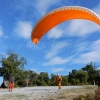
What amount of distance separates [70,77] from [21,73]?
13.3 m

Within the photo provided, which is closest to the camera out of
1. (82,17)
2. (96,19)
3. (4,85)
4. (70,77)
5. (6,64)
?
(96,19)

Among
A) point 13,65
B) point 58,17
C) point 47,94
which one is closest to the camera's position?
point 58,17

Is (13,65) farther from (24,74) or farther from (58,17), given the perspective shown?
(58,17)

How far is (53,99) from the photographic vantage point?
14320mm

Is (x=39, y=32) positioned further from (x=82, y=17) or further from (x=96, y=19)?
(x=96, y=19)

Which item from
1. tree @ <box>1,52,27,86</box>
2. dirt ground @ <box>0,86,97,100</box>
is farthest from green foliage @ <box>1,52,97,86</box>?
dirt ground @ <box>0,86,97,100</box>

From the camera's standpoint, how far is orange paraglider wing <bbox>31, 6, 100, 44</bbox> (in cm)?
1307

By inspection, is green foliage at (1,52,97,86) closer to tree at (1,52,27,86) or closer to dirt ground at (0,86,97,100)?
tree at (1,52,27,86)

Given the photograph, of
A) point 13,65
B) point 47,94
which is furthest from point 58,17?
point 13,65

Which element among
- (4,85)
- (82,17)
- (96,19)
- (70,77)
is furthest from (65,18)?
(70,77)

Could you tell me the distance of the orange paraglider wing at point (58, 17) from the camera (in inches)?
515

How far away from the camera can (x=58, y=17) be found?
46.9 feet

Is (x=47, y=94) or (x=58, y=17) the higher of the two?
(x=58, y=17)

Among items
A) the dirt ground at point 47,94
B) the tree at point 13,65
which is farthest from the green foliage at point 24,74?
the dirt ground at point 47,94
